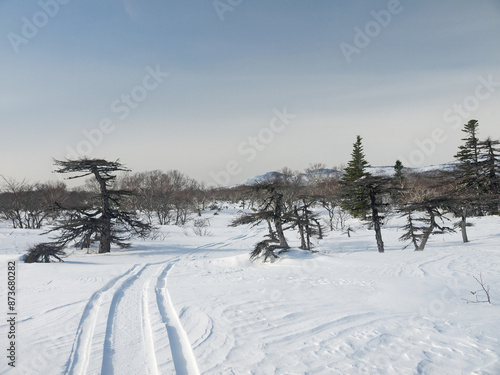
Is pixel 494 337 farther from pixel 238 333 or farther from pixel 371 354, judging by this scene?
pixel 238 333

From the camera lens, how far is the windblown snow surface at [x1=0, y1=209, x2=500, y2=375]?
431 cm

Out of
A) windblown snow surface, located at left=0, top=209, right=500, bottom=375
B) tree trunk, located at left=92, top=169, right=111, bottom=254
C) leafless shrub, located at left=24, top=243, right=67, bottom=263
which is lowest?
windblown snow surface, located at left=0, top=209, right=500, bottom=375

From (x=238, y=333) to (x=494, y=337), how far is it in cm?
450

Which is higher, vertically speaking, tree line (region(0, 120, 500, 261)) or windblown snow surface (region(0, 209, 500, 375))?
tree line (region(0, 120, 500, 261))

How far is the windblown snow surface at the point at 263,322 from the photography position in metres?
4.31

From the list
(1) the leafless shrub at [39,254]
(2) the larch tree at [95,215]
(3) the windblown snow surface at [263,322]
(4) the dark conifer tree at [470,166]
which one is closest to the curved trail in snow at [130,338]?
(3) the windblown snow surface at [263,322]

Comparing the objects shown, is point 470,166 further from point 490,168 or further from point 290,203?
point 290,203

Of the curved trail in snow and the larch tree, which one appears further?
the larch tree

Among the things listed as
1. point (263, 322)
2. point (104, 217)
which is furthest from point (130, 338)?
point (104, 217)

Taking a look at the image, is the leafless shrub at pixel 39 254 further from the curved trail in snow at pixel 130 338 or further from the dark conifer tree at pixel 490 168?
the dark conifer tree at pixel 490 168

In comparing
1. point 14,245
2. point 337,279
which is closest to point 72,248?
point 14,245

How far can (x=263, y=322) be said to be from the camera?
5867 millimetres

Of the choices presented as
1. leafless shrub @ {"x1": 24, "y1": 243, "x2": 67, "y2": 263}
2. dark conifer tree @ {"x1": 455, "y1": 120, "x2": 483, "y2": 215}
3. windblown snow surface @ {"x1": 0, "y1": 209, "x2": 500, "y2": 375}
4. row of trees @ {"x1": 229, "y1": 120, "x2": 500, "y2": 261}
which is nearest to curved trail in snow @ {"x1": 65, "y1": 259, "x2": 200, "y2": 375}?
windblown snow surface @ {"x1": 0, "y1": 209, "x2": 500, "y2": 375}

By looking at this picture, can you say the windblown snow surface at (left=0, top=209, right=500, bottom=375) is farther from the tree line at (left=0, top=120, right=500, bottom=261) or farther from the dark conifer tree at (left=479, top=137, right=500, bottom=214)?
the dark conifer tree at (left=479, top=137, right=500, bottom=214)
